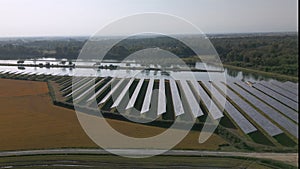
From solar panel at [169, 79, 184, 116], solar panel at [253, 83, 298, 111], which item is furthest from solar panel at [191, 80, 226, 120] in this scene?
solar panel at [253, 83, 298, 111]

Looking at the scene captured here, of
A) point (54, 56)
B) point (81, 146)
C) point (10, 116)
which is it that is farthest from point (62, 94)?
point (54, 56)

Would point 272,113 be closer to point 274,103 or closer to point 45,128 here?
point 274,103

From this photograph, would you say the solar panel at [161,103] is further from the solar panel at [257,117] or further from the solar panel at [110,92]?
the solar panel at [257,117]

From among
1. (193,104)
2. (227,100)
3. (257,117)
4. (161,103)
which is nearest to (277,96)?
(227,100)

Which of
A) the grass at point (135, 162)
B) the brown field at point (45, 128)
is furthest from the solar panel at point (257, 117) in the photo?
the grass at point (135, 162)

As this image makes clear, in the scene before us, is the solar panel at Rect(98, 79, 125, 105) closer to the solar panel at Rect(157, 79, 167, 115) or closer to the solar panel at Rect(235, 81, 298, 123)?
the solar panel at Rect(157, 79, 167, 115)

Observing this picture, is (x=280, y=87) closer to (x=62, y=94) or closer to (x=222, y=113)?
(x=222, y=113)
